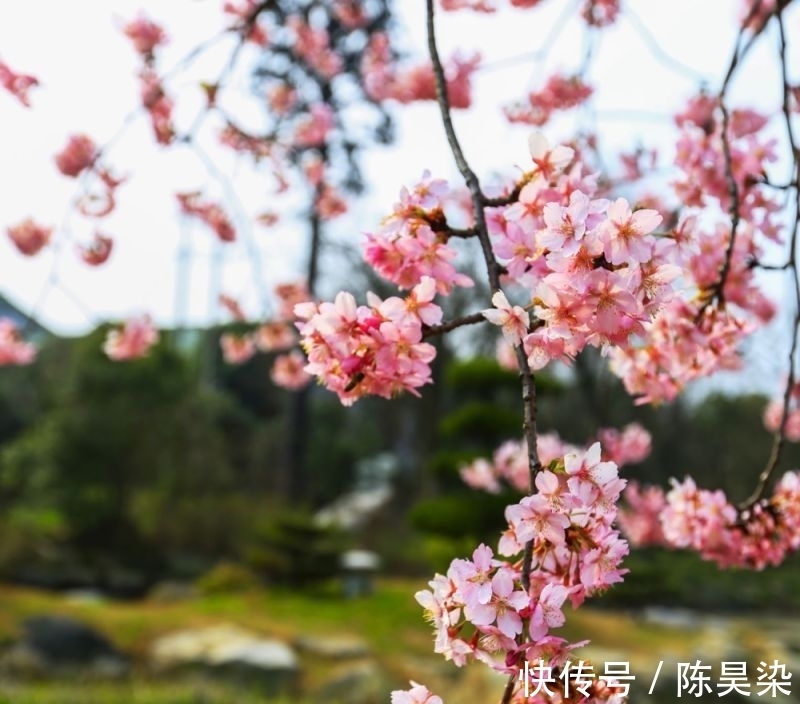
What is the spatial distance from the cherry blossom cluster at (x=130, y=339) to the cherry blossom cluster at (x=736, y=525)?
2345mm

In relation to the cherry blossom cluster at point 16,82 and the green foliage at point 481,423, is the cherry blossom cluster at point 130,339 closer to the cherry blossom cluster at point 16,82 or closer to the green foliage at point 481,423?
the cherry blossom cluster at point 16,82

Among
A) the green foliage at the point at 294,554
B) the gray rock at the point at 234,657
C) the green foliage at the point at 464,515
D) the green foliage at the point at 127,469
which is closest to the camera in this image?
the gray rock at the point at 234,657

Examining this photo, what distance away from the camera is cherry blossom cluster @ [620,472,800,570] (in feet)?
4.70

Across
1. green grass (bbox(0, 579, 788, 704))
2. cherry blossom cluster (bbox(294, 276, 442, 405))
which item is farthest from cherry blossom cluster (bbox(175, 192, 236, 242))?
green grass (bbox(0, 579, 788, 704))

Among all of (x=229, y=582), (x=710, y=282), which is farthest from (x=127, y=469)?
(x=710, y=282)

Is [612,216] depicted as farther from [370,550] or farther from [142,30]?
[370,550]

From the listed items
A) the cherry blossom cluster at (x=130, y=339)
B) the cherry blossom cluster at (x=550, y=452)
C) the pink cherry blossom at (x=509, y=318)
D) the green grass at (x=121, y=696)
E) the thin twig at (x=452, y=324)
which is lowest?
the green grass at (x=121, y=696)

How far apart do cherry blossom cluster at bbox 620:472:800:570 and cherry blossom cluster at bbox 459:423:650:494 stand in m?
0.17

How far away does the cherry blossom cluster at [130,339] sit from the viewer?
3443mm

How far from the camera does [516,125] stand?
3010 millimetres

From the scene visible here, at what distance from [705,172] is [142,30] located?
5.84 feet

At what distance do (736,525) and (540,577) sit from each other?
710 millimetres

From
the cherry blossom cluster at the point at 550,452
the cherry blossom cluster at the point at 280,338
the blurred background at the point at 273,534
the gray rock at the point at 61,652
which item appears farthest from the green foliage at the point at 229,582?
the cherry blossom cluster at the point at 550,452

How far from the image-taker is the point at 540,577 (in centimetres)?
88
